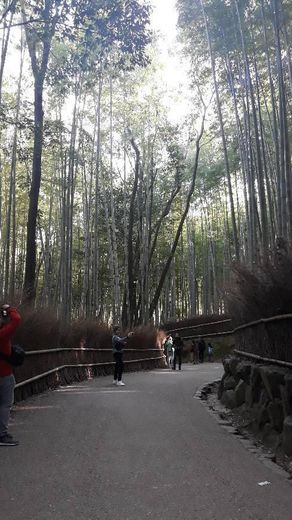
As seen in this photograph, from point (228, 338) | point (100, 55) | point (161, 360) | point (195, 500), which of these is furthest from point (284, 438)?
point (228, 338)

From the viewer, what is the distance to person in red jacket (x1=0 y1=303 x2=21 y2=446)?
5211 mm

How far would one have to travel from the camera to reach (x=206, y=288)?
34281mm

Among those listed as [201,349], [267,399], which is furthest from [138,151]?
[267,399]

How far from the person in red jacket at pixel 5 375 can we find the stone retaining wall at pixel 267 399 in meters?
2.77

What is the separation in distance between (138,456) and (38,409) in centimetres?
326

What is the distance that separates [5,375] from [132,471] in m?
1.76

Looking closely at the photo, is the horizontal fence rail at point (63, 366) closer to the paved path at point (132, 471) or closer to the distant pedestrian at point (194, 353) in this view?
the paved path at point (132, 471)

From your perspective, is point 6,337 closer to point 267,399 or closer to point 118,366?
point 267,399

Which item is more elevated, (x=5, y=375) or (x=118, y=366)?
(x=118, y=366)

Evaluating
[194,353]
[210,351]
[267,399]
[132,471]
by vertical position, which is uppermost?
[210,351]

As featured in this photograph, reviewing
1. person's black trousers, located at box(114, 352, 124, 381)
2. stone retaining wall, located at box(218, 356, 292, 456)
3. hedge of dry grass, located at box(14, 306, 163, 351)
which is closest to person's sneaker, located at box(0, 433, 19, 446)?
stone retaining wall, located at box(218, 356, 292, 456)

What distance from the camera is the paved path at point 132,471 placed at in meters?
3.39

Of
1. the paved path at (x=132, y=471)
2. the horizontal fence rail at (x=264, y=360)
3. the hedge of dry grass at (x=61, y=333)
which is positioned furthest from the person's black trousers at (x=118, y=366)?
the paved path at (x=132, y=471)

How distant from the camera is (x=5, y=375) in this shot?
17.2 feet
